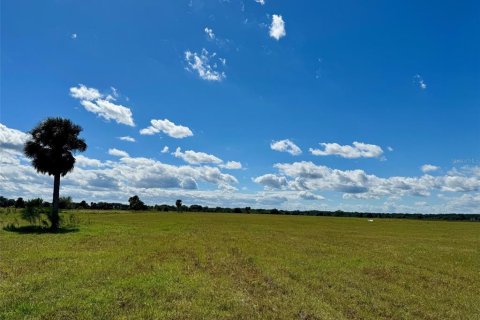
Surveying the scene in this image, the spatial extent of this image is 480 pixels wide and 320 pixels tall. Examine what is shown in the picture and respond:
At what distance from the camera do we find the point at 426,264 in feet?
74.4

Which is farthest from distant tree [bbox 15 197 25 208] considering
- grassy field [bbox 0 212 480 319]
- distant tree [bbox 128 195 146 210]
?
grassy field [bbox 0 212 480 319]

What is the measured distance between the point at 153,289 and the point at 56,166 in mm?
32445

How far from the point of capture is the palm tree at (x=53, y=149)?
4028 centimetres

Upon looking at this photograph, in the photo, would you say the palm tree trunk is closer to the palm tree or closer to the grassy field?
the palm tree

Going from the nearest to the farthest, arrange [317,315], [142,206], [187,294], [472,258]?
[317,315] < [187,294] < [472,258] < [142,206]

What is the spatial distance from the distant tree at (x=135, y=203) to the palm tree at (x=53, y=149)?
5349 inches

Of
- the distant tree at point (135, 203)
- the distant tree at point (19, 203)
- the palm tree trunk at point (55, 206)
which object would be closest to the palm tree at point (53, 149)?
the palm tree trunk at point (55, 206)

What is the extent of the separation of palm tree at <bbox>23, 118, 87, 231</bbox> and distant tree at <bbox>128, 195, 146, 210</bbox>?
13586 centimetres

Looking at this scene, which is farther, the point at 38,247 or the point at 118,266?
the point at 38,247

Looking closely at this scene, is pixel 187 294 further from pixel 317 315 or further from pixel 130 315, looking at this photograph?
pixel 317 315

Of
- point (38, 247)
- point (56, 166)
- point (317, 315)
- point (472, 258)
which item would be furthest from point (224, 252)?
point (56, 166)

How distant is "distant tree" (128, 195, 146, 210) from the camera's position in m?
173

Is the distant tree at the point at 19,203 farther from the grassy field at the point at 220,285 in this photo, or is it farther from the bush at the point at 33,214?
the grassy field at the point at 220,285

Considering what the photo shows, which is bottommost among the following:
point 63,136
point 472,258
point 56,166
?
point 472,258
